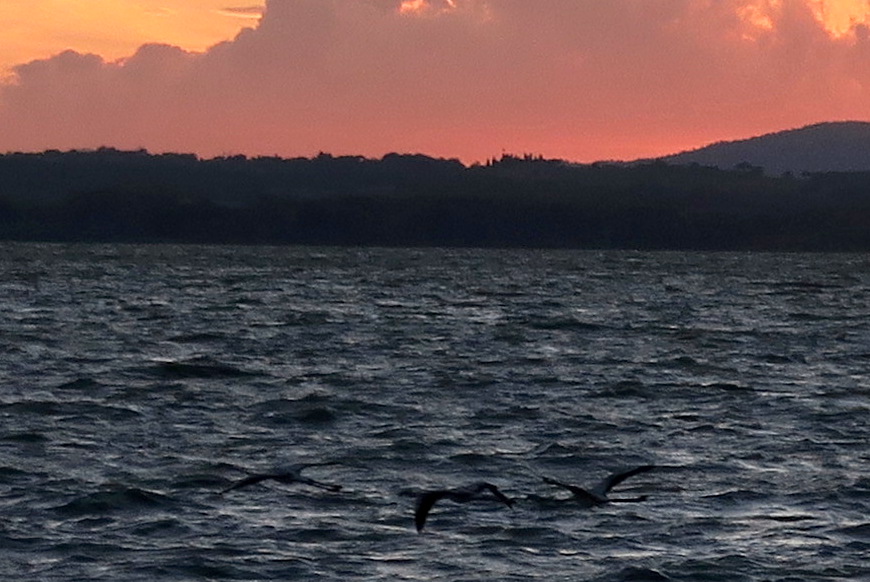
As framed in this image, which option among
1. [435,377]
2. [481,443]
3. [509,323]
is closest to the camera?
[481,443]

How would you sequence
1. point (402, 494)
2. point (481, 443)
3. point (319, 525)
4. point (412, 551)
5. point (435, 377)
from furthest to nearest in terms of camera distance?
point (435, 377), point (481, 443), point (402, 494), point (319, 525), point (412, 551)

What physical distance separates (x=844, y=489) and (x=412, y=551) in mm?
8742

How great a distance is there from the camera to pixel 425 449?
112ft

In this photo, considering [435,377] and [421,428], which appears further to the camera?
[435,377]

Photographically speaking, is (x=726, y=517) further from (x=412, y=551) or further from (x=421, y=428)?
(x=421, y=428)

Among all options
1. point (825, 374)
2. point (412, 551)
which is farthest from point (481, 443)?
point (825, 374)

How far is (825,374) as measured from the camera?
2194 inches

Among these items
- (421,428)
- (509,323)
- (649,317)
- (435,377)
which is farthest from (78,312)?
(421,428)

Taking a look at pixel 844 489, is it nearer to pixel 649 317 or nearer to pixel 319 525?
pixel 319 525

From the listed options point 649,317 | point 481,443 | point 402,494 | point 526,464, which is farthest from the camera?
point 649,317

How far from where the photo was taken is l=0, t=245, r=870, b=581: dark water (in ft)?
79.7

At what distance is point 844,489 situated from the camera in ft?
96.8

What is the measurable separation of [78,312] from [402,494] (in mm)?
64185

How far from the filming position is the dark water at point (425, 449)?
79.7ft
